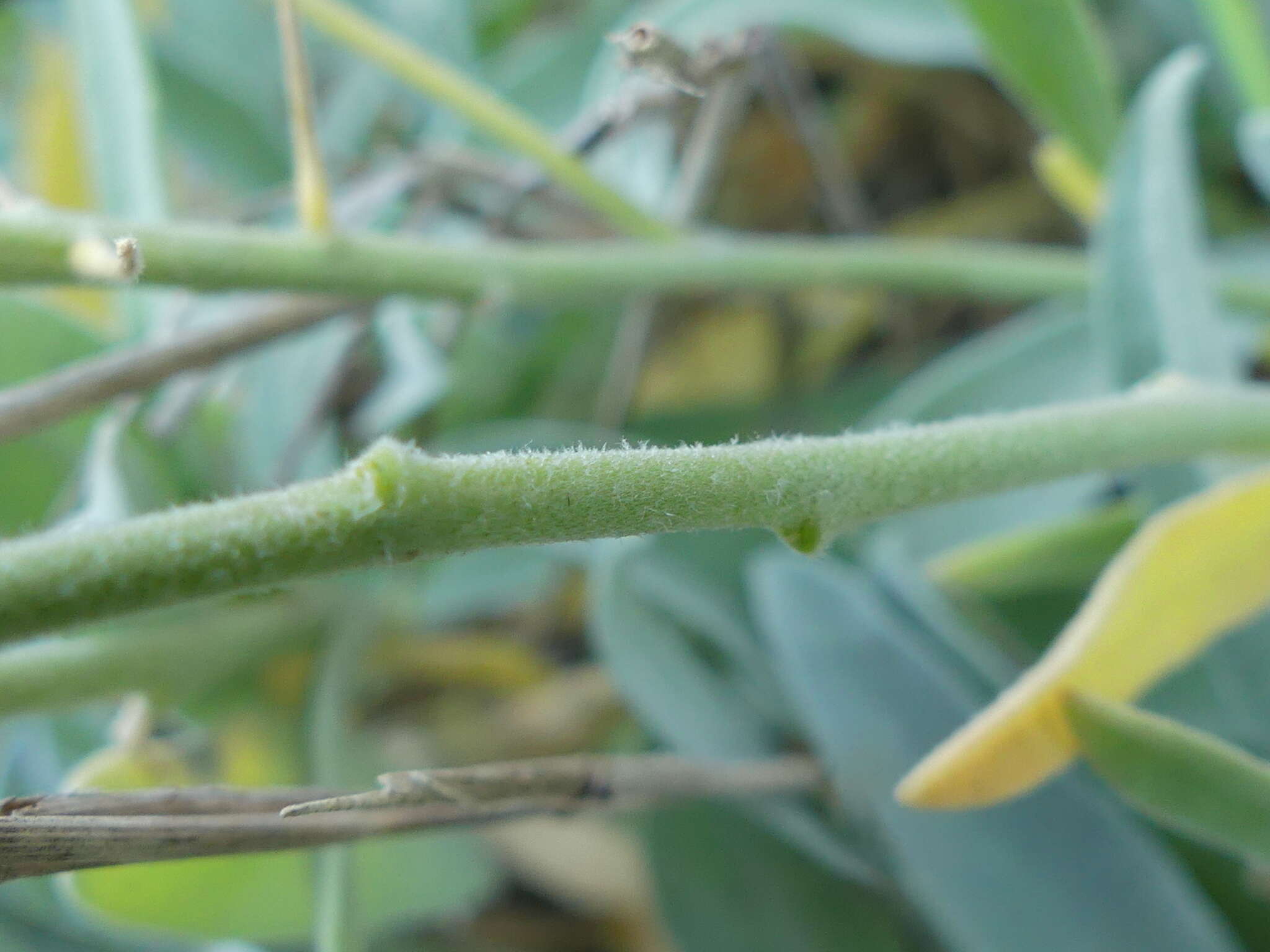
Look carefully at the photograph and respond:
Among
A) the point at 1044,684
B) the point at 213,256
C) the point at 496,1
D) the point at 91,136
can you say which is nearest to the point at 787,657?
the point at 1044,684

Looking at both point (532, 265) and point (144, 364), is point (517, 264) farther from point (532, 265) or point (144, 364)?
point (144, 364)

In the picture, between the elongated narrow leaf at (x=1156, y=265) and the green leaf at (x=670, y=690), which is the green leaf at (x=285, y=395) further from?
the elongated narrow leaf at (x=1156, y=265)

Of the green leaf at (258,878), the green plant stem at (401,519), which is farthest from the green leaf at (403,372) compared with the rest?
the green plant stem at (401,519)

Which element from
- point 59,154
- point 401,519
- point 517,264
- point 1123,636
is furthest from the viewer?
point 59,154

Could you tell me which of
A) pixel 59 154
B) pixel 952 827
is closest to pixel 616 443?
pixel 952 827

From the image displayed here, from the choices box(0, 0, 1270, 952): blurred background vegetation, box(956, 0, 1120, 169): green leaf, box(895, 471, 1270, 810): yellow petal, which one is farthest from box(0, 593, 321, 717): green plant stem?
box(956, 0, 1120, 169): green leaf

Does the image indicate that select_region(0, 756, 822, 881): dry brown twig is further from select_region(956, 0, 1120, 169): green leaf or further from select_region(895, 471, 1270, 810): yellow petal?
select_region(956, 0, 1120, 169): green leaf
